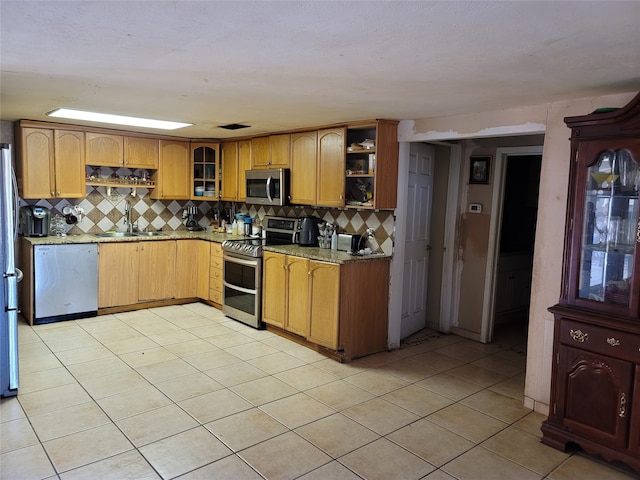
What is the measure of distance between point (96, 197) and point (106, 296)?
130cm

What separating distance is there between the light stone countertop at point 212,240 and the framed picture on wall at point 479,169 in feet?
4.34

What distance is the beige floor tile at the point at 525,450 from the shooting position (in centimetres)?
267

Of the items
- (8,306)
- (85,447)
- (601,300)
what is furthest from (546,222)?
(8,306)

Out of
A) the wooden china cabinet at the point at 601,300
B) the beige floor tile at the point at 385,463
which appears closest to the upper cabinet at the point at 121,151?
the beige floor tile at the point at 385,463

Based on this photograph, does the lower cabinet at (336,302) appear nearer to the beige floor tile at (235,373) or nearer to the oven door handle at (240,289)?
the oven door handle at (240,289)

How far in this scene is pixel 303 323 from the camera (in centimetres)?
452

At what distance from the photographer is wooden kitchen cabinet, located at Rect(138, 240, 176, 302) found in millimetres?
5574

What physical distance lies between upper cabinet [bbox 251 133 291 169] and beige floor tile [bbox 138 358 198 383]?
2.40m

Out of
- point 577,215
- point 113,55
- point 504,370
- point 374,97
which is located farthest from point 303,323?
point 113,55

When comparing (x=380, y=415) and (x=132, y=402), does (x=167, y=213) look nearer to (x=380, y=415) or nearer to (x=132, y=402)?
(x=132, y=402)

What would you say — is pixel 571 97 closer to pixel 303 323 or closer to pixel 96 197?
pixel 303 323

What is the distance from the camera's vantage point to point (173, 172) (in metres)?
6.07

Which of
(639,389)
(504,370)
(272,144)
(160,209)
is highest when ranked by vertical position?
(272,144)

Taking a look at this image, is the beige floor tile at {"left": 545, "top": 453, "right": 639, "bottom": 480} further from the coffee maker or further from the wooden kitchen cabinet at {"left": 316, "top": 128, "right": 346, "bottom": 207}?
the coffee maker
